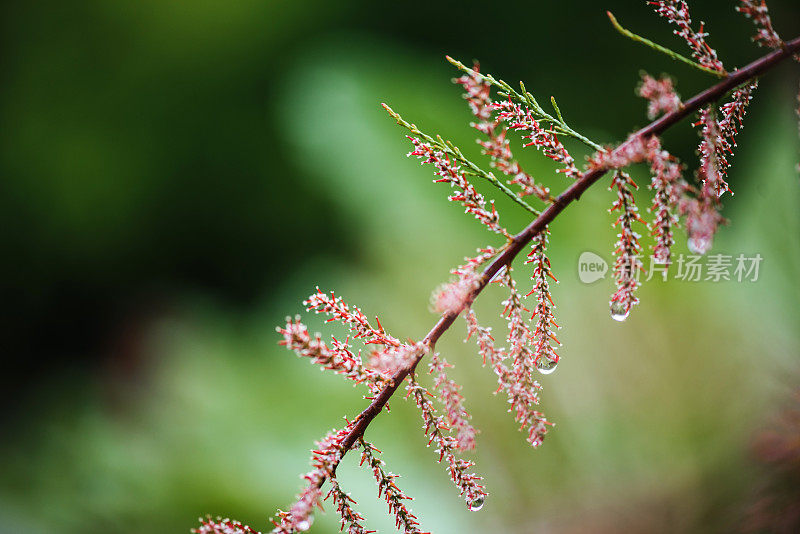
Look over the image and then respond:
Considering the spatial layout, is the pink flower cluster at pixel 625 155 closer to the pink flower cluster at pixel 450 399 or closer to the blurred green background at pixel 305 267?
the pink flower cluster at pixel 450 399

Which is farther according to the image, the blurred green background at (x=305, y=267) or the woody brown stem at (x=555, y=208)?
the blurred green background at (x=305, y=267)

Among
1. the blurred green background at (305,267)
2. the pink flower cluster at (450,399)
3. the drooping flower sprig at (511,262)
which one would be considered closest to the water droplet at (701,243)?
the drooping flower sprig at (511,262)

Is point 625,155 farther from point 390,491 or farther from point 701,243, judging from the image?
point 390,491

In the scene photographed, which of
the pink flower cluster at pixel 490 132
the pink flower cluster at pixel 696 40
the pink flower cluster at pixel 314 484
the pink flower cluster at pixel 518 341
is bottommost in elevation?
the pink flower cluster at pixel 314 484

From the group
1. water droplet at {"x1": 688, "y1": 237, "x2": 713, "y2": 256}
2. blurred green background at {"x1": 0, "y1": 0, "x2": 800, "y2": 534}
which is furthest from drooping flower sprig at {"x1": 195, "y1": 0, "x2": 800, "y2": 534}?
blurred green background at {"x1": 0, "y1": 0, "x2": 800, "y2": 534}

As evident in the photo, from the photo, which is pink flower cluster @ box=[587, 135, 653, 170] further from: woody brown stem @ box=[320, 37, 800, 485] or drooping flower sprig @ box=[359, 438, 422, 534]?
drooping flower sprig @ box=[359, 438, 422, 534]

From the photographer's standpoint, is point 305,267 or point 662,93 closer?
point 662,93

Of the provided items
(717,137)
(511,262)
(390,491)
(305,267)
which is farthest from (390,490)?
(305,267)
